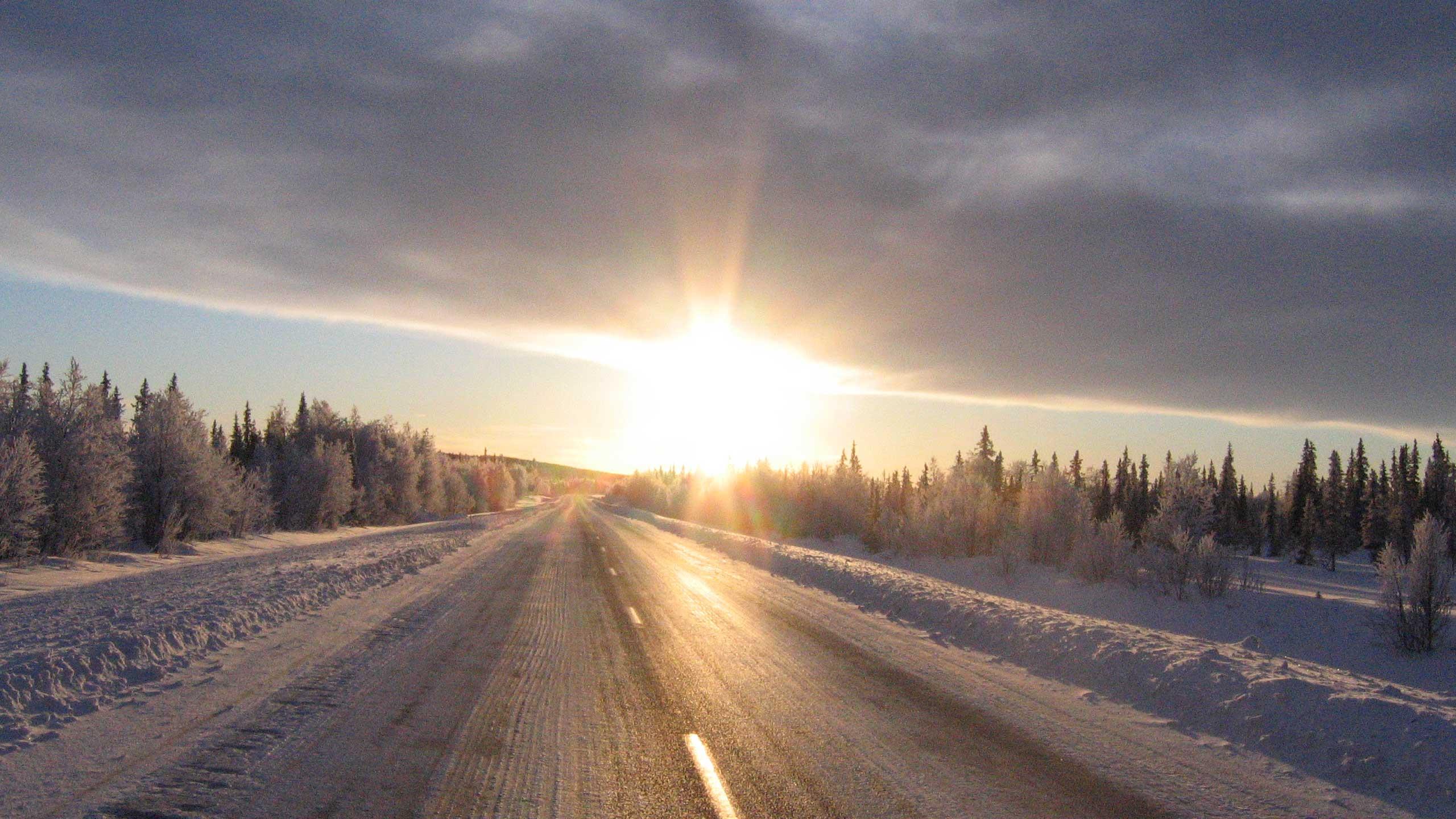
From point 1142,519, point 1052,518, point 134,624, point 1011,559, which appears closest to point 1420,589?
point 1052,518

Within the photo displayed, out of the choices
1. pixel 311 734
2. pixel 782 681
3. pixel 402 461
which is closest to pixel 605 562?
pixel 782 681

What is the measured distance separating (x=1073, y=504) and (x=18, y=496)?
2859 cm

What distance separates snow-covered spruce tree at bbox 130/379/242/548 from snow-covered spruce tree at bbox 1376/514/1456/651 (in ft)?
112

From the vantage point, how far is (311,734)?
22.3 feet

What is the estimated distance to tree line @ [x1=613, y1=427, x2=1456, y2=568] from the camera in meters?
25.9

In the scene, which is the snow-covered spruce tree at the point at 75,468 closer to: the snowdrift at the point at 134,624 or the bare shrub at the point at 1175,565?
the snowdrift at the point at 134,624

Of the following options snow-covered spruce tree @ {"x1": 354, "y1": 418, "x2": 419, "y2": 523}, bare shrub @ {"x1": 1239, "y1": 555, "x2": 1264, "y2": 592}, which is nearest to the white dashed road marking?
bare shrub @ {"x1": 1239, "y1": 555, "x2": 1264, "y2": 592}

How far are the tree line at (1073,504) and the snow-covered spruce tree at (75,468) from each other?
28006 mm

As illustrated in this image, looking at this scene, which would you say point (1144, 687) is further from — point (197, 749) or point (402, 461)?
point (402, 461)

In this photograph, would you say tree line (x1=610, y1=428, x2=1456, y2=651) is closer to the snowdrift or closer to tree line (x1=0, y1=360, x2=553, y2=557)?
the snowdrift

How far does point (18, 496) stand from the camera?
2067 cm

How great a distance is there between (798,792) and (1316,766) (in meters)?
4.61

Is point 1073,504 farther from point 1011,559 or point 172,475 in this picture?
point 172,475

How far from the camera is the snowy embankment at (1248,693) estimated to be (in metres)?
6.83
